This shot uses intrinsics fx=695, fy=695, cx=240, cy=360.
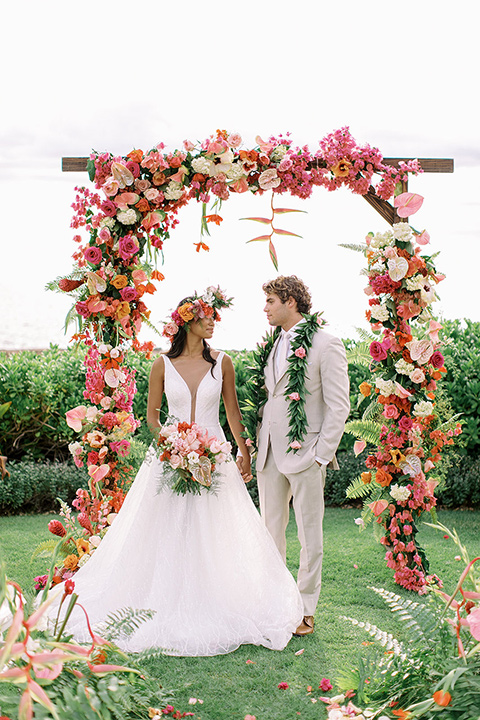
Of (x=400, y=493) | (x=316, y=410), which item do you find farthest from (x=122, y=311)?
(x=400, y=493)

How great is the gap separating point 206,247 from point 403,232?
55.8 inches

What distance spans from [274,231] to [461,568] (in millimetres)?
3220

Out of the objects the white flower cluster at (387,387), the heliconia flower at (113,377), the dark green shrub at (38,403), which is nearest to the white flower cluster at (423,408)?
the white flower cluster at (387,387)

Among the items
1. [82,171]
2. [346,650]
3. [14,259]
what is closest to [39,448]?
[82,171]

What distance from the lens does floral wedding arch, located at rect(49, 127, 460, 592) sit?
495 centimetres

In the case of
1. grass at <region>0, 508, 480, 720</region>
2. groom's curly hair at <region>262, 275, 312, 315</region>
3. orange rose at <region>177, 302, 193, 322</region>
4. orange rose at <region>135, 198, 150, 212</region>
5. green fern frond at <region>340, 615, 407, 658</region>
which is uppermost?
orange rose at <region>135, 198, 150, 212</region>

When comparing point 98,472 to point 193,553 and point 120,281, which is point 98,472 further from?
point 120,281

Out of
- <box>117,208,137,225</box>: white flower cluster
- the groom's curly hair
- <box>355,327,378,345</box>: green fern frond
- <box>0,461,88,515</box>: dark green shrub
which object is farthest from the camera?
<box>0,461,88,515</box>: dark green shrub

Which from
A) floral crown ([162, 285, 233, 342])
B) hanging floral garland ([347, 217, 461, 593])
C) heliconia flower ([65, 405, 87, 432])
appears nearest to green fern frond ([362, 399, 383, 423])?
hanging floral garland ([347, 217, 461, 593])

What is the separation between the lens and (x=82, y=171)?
5.15 meters

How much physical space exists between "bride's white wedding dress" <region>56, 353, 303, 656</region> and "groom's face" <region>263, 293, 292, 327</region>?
0.46m

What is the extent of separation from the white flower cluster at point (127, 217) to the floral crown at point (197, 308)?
Result: 0.74 meters

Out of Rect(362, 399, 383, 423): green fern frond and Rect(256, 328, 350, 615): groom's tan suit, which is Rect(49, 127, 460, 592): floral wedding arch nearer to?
Rect(362, 399, 383, 423): green fern frond

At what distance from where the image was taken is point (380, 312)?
16.6ft
